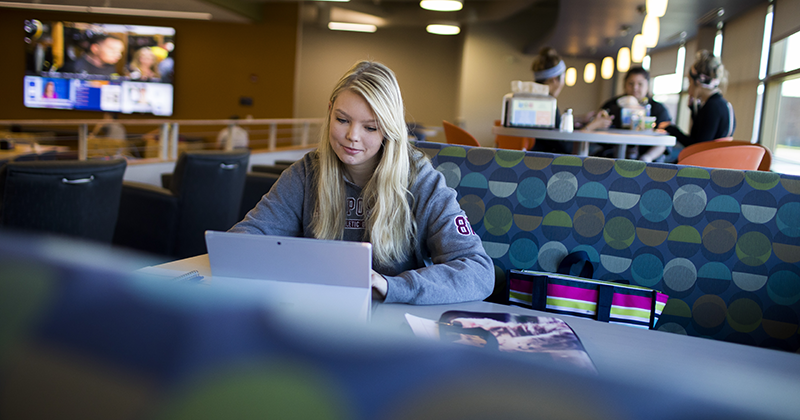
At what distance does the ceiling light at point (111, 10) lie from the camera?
31.5 feet

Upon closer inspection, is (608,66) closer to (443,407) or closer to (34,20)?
(443,407)

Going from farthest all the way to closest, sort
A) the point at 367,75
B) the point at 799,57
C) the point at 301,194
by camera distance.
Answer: the point at 799,57, the point at 301,194, the point at 367,75

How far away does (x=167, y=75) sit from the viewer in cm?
1052

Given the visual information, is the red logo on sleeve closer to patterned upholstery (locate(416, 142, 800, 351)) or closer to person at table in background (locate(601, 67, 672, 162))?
patterned upholstery (locate(416, 142, 800, 351))

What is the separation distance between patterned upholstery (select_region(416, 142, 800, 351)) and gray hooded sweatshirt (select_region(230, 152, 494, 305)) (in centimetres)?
32

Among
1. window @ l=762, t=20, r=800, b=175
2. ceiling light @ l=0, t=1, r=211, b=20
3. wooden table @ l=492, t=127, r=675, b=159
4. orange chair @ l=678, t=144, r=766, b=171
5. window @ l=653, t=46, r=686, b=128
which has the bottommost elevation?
orange chair @ l=678, t=144, r=766, b=171

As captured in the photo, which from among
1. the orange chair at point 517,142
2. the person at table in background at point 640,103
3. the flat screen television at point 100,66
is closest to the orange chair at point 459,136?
the orange chair at point 517,142

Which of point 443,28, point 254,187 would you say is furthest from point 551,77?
point 443,28

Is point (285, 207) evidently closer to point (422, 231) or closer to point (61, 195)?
point (422, 231)

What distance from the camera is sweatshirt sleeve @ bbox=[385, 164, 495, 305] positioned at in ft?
3.97

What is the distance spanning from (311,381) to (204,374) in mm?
31

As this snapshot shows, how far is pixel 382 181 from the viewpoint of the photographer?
4.89 feet

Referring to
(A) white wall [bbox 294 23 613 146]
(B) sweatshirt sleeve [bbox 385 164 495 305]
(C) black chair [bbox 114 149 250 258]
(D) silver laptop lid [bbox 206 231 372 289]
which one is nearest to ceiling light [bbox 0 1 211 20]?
(A) white wall [bbox 294 23 613 146]

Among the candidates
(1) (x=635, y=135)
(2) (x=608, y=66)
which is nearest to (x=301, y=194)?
(1) (x=635, y=135)
